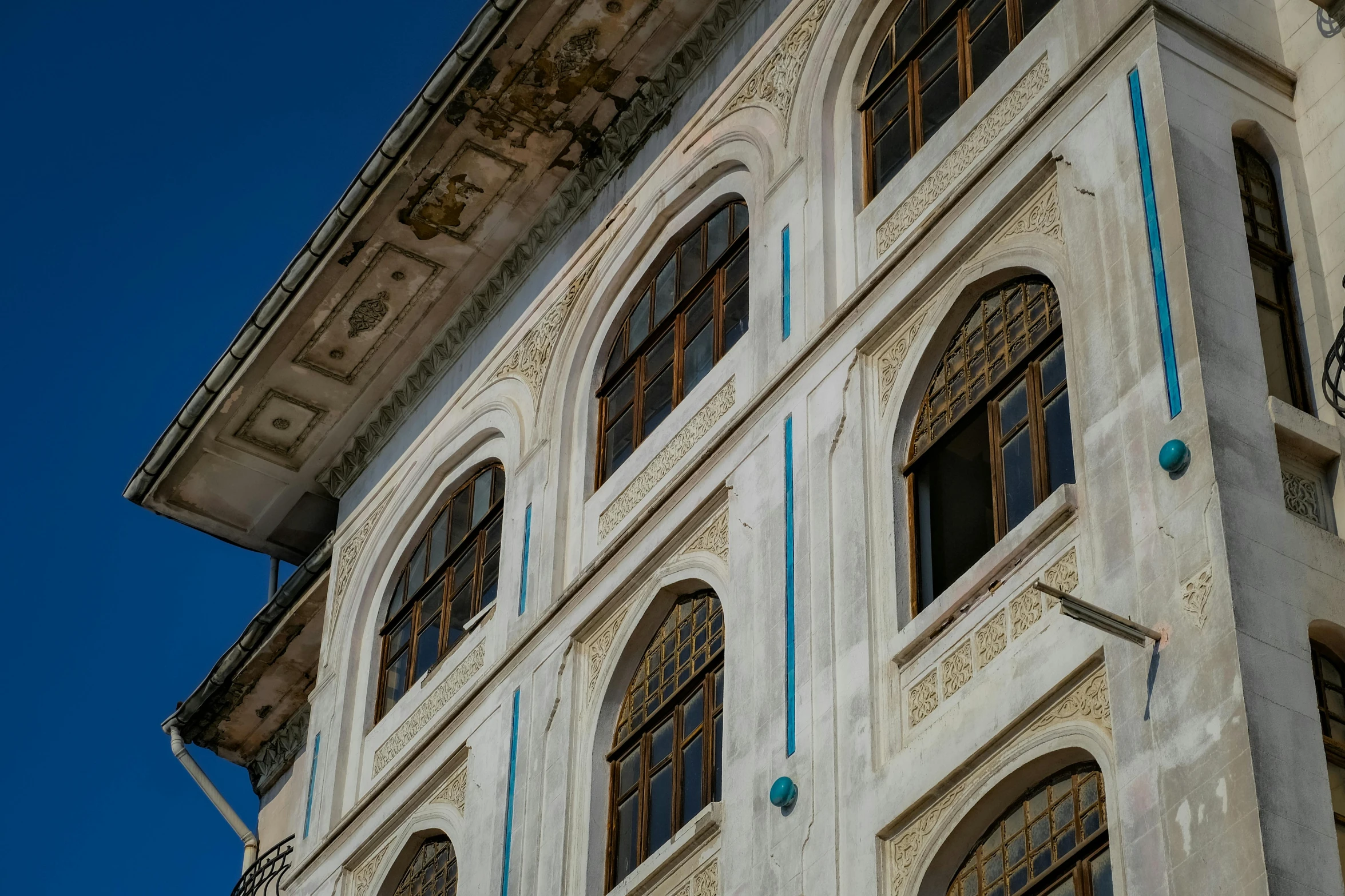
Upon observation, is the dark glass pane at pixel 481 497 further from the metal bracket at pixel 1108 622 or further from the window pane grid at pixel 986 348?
the metal bracket at pixel 1108 622

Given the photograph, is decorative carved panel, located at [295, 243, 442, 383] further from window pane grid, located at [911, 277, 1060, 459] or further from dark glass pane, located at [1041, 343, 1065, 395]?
dark glass pane, located at [1041, 343, 1065, 395]

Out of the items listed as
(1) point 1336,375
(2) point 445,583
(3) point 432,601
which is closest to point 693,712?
(1) point 1336,375

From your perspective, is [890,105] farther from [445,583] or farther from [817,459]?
[445,583]

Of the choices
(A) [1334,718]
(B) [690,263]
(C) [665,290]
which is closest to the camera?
(A) [1334,718]

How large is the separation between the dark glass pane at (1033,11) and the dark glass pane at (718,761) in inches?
140

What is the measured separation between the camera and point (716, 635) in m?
11.9

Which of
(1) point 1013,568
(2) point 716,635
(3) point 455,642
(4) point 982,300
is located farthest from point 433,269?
(1) point 1013,568

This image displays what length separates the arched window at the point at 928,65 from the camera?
456 inches

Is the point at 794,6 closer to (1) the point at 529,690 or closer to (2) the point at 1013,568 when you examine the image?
(1) the point at 529,690

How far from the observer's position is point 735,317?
513 inches

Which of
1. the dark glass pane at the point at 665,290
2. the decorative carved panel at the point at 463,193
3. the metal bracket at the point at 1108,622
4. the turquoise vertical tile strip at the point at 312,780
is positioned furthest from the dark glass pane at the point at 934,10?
the turquoise vertical tile strip at the point at 312,780

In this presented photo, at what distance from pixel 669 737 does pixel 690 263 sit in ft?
10.4

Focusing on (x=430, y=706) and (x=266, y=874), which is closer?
(x=430, y=706)

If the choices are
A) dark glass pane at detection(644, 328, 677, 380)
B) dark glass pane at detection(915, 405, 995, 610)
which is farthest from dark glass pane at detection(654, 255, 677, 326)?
dark glass pane at detection(915, 405, 995, 610)
